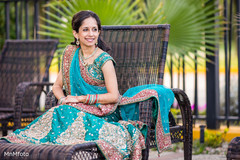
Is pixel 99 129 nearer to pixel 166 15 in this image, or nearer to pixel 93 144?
pixel 93 144

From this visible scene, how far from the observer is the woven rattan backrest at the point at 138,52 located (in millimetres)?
3338

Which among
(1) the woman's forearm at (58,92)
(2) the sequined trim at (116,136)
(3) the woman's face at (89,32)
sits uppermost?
(3) the woman's face at (89,32)

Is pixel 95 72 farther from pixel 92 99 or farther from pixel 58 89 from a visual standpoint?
pixel 58 89

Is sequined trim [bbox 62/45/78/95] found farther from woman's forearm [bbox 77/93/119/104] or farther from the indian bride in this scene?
woman's forearm [bbox 77/93/119/104]

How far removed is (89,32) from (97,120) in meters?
0.60

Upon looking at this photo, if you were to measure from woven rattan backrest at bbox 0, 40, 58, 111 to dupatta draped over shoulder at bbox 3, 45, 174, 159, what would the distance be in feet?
4.92

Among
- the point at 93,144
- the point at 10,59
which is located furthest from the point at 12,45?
the point at 93,144

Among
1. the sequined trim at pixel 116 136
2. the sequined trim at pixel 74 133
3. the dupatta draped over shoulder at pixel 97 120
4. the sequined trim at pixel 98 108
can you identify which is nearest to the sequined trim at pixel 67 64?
the dupatta draped over shoulder at pixel 97 120

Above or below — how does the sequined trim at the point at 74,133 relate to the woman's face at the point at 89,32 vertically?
below

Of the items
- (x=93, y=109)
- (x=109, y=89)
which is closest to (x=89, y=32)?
(x=109, y=89)

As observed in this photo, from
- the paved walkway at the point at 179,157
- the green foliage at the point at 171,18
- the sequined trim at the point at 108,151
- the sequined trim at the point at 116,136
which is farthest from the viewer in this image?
the green foliage at the point at 171,18

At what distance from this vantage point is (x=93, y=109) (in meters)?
2.80

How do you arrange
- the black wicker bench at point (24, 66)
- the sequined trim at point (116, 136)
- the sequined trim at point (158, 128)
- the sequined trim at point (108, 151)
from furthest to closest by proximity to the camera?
the black wicker bench at point (24, 66), the sequined trim at point (158, 128), the sequined trim at point (116, 136), the sequined trim at point (108, 151)

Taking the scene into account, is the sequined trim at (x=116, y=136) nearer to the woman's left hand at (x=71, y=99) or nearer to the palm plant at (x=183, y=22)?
the woman's left hand at (x=71, y=99)
